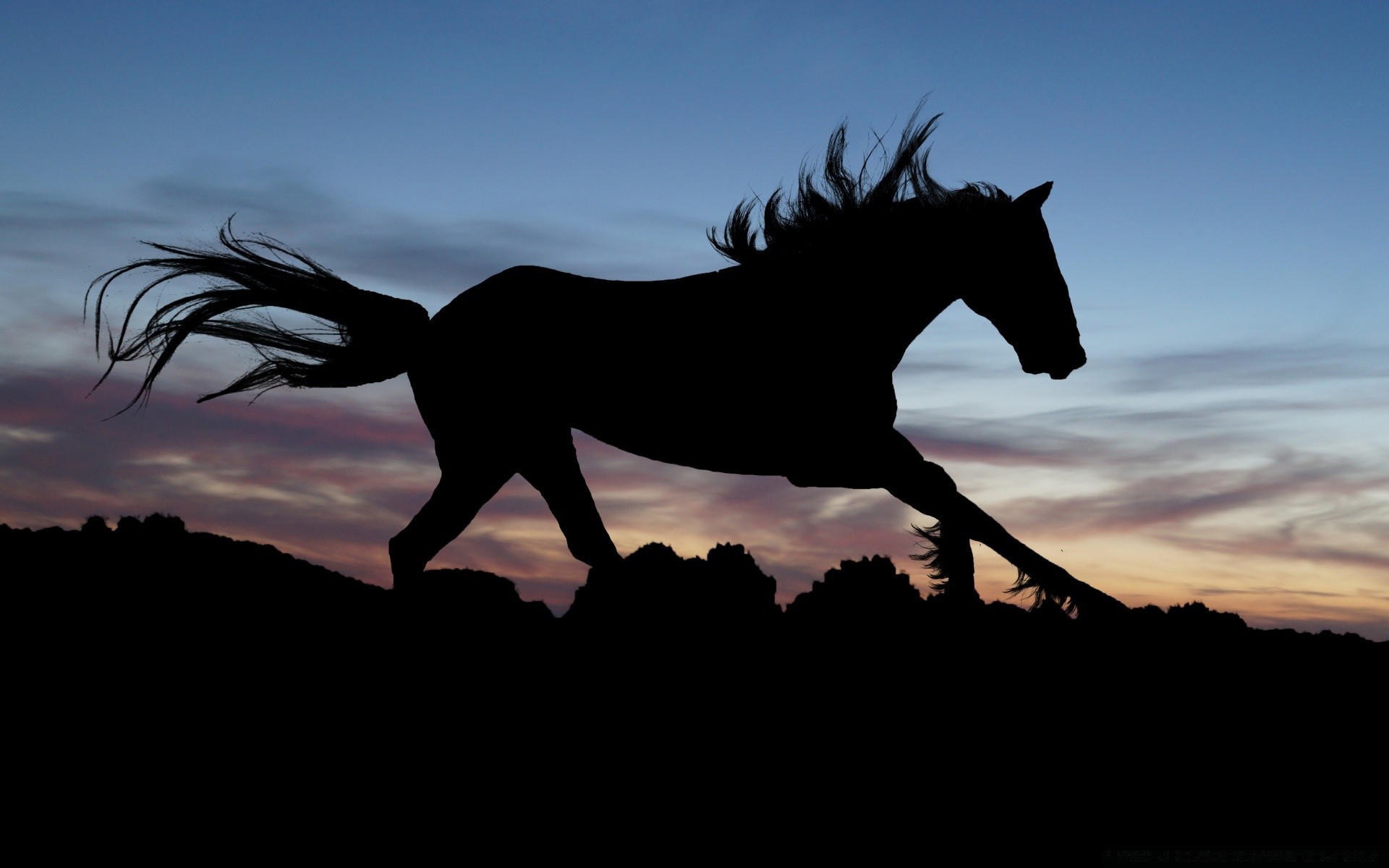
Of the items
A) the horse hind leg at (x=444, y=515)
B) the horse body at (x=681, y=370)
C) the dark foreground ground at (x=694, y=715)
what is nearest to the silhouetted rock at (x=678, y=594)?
the dark foreground ground at (x=694, y=715)

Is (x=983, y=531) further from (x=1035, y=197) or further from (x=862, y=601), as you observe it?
(x=1035, y=197)

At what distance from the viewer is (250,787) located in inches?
155

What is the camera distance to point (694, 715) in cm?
439

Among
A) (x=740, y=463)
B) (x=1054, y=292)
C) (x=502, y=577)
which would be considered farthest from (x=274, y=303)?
(x=1054, y=292)

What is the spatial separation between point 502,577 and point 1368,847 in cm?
388

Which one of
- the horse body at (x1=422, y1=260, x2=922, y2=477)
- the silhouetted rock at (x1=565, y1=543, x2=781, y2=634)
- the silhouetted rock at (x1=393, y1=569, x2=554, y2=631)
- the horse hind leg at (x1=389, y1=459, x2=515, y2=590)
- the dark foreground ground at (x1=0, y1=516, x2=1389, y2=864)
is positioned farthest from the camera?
the horse hind leg at (x1=389, y1=459, x2=515, y2=590)

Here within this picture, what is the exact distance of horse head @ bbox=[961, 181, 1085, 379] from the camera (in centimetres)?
580

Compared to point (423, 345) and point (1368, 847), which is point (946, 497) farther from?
point (423, 345)

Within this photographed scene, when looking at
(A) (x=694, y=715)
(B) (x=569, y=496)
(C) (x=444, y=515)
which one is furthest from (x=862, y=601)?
(C) (x=444, y=515)

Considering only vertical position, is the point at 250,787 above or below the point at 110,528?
below

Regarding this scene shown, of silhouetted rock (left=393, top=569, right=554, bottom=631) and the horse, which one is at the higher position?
the horse

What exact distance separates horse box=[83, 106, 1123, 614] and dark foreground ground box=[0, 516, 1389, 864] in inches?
17.2

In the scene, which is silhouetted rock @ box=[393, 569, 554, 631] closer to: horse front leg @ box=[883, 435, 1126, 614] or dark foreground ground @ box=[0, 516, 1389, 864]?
dark foreground ground @ box=[0, 516, 1389, 864]

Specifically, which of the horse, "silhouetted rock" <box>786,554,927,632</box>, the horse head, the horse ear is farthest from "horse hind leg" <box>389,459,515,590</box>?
the horse ear
